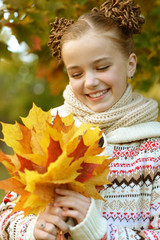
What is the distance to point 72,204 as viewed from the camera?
4.28 feet

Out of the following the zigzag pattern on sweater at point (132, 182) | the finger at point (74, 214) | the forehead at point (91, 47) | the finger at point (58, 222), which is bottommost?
the finger at point (58, 222)

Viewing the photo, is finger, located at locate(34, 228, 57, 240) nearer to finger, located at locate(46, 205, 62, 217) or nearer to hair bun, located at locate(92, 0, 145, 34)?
finger, located at locate(46, 205, 62, 217)

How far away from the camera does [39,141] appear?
1.27 metres

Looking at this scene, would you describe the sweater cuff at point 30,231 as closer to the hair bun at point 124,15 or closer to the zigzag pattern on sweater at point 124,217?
the zigzag pattern on sweater at point 124,217

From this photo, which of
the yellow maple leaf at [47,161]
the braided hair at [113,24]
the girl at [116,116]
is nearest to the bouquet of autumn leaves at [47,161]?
the yellow maple leaf at [47,161]

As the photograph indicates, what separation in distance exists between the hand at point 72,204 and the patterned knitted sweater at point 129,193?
186mm

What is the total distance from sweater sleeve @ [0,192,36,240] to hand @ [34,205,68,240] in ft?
0.27

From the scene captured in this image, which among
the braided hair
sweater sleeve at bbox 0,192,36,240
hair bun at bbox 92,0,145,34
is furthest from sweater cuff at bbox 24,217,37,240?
hair bun at bbox 92,0,145,34

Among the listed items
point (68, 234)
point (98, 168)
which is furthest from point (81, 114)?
point (68, 234)

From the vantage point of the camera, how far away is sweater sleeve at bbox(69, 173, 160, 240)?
1.33 m

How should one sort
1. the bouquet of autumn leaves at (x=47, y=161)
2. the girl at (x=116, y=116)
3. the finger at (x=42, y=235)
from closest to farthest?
the bouquet of autumn leaves at (x=47, y=161)
the finger at (x=42, y=235)
the girl at (x=116, y=116)

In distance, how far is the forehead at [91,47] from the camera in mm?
1637

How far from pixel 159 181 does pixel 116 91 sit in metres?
0.48

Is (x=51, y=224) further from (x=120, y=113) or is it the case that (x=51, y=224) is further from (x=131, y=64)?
(x=131, y=64)
